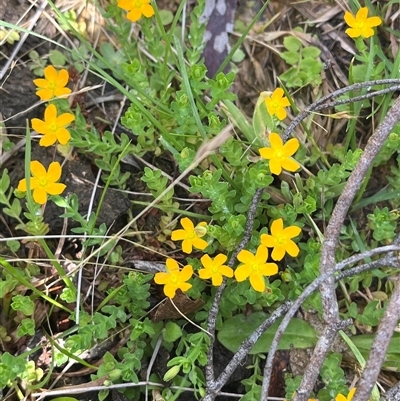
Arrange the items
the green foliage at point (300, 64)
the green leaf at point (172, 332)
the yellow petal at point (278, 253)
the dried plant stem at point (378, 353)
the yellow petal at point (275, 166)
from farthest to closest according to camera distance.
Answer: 1. the green foliage at point (300, 64)
2. the green leaf at point (172, 332)
3. the yellow petal at point (278, 253)
4. the yellow petal at point (275, 166)
5. the dried plant stem at point (378, 353)

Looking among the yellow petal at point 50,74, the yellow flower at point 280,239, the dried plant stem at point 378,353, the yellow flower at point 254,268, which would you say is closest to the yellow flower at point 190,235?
the yellow flower at point 254,268

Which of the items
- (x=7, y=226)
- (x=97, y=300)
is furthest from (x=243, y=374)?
(x=7, y=226)

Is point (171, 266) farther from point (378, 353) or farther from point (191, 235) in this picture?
point (378, 353)

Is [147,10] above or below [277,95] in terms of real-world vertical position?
above

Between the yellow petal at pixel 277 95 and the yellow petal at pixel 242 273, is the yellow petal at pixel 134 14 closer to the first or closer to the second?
the yellow petal at pixel 277 95

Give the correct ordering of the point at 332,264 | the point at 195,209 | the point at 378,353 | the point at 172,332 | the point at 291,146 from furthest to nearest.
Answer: the point at 195,209, the point at 172,332, the point at 291,146, the point at 332,264, the point at 378,353

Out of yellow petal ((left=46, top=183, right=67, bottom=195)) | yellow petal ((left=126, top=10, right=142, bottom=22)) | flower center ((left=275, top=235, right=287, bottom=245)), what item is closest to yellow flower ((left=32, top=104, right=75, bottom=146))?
yellow petal ((left=46, top=183, right=67, bottom=195))

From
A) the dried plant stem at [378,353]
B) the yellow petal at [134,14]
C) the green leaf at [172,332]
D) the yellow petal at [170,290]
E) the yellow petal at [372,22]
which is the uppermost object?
the yellow petal at [134,14]

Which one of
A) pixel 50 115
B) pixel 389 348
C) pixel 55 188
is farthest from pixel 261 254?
pixel 50 115
